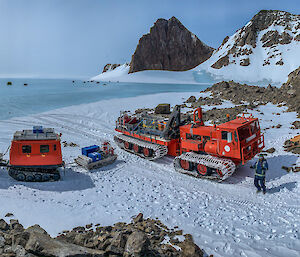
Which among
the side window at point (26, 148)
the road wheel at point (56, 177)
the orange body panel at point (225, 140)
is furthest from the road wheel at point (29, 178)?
the orange body panel at point (225, 140)

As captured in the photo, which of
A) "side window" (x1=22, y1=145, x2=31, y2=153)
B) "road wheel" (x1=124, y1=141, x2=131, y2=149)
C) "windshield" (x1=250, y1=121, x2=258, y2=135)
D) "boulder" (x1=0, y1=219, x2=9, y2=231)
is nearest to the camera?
"boulder" (x1=0, y1=219, x2=9, y2=231)

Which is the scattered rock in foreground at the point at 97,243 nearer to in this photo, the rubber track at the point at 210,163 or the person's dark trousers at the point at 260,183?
the rubber track at the point at 210,163

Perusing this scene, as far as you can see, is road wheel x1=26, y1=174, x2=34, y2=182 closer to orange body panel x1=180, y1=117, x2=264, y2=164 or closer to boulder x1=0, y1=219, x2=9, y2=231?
boulder x1=0, y1=219, x2=9, y2=231

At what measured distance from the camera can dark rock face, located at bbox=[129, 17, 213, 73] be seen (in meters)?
155

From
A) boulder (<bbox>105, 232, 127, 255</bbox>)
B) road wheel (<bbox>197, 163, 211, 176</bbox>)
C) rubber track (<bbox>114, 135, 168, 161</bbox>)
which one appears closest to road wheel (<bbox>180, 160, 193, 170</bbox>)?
road wheel (<bbox>197, 163, 211, 176</bbox>)

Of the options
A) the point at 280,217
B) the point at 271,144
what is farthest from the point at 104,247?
the point at 271,144

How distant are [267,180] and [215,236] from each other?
5.52 meters

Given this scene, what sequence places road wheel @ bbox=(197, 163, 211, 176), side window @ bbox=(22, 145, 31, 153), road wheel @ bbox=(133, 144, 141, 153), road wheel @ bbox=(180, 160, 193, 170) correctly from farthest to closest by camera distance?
1. road wheel @ bbox=(133, 144, 141, 153)
2. road wheel @ bbox=(180, 160, 193, 170)
3. road wheel @ bbox=(197, 163, 211, 176)
4. side window @ bbox=(22, 145, 31, 153)

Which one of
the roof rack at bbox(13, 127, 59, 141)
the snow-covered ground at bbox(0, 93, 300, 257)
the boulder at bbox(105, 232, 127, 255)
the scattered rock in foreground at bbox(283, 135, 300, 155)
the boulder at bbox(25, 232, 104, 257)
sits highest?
the roof rack at bbox(13, 127, 59, 141)

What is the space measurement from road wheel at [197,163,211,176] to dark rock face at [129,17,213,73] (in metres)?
147

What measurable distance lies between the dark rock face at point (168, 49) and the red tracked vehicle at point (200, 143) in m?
144

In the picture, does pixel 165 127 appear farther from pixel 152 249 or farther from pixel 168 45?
pixel 168 45

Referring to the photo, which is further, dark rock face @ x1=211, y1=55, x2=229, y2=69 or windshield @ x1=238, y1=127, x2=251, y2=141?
dark rock face @ x1=211, y1=55, x2=229, y2=69

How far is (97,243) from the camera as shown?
602 centimetres
